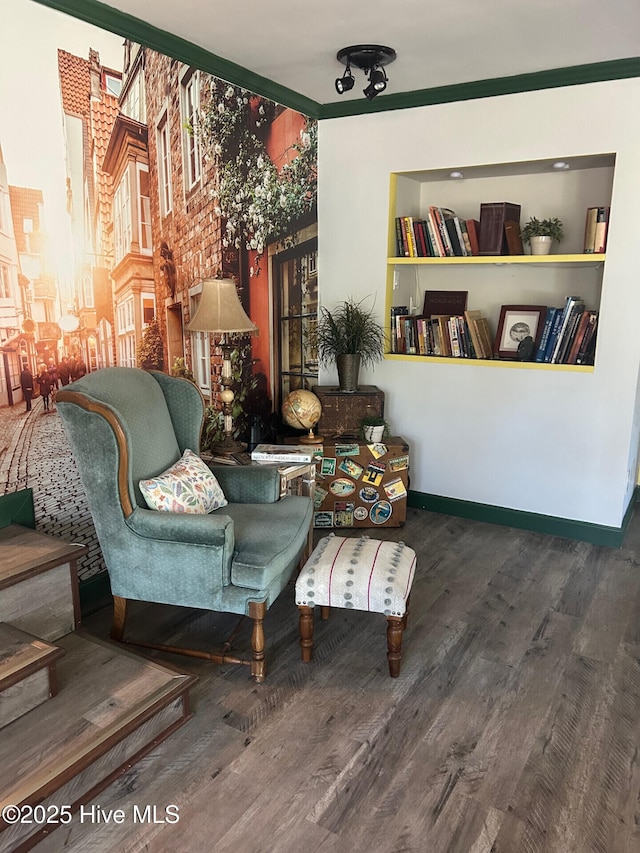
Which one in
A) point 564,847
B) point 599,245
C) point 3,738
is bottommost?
point 564,847

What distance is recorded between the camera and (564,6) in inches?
105

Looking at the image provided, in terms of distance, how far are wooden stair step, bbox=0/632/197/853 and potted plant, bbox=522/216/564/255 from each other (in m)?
2.90

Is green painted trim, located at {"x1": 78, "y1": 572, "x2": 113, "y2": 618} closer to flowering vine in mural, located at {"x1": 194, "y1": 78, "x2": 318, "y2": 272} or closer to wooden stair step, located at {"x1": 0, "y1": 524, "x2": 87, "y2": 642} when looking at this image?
wooden stair step, located at {"x1": 0, "y1": 524, "x2": 87, "y2": 642}

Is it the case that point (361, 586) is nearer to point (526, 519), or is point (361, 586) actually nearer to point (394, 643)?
point (394, 643)

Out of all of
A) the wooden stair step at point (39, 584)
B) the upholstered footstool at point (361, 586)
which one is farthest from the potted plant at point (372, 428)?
the wooden stair step at point (39, 584)

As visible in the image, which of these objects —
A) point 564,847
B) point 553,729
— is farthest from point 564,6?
point 564,847

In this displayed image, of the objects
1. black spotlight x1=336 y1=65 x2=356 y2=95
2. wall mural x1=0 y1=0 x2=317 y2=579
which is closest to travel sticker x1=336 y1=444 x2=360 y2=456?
wall mural x1=0 y1=0 x2=317 y2=579

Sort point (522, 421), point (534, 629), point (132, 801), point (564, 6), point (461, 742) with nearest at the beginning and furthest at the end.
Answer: point (132, 801) < point (461, 742) < point (564, 6) < point (534, 629) < point (522, 421)

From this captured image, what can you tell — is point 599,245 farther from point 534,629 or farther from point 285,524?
point 285,524

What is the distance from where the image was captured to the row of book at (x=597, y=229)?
11.5 feet

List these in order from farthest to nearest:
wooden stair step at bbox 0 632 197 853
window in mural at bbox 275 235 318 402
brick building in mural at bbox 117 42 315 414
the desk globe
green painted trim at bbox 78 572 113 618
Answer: window in mural at bbox 275 235 318 402 → the desk globe → brick building in mural at bbox 117 42 315 414 → green painted trim at bbox 78 572 113 618 → wooden stair step at bbox 0 632 197 853

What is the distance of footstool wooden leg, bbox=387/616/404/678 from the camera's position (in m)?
2.43

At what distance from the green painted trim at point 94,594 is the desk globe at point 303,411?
1303 mm

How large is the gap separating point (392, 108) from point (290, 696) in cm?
329
